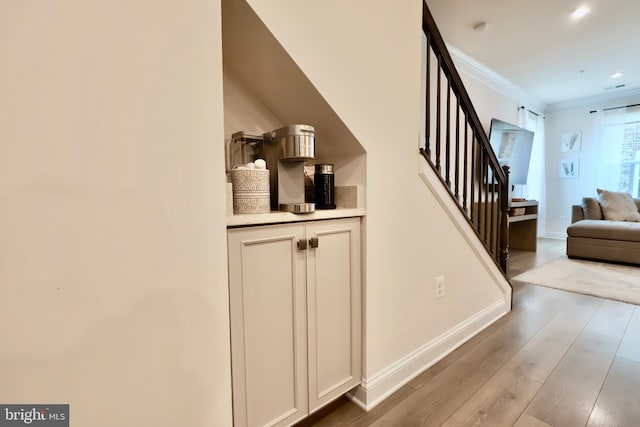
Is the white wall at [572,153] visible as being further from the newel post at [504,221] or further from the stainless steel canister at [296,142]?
the stainless steel canister at [296,142]

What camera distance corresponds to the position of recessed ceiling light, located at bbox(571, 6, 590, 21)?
266 cm

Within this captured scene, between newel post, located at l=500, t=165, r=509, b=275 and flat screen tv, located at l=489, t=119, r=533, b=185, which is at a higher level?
flat screen tv, located at l=489, t=119, r=533, b=185

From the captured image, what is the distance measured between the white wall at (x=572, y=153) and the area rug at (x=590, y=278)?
7.77ft

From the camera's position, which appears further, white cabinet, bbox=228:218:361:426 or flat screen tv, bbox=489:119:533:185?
flat screen tv, bbox=489:119:533:185

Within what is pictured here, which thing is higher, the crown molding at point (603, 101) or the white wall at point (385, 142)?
the crown molding at point (603, 101)

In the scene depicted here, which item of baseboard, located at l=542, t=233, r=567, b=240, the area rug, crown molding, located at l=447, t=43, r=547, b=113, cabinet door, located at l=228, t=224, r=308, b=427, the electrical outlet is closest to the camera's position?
cabinet door, located at l=228, t=224, r=308, b=427

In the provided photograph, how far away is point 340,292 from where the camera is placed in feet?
4.22

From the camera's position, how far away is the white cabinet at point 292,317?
100 cm

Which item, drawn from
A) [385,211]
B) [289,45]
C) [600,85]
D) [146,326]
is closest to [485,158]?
[385,211]

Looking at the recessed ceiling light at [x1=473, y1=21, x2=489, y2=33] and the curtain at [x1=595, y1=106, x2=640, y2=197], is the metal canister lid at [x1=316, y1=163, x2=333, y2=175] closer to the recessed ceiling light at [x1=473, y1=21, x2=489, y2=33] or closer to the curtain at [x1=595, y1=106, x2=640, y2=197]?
the recessed ceiling light at [x1=473, y1=21, x2=489, y2=33]

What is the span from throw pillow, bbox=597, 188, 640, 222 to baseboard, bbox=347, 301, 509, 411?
377 cm

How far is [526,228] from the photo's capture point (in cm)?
483

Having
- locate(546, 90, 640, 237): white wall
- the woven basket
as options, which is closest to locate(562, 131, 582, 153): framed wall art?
locate(546, 90, 640, 237): white wall

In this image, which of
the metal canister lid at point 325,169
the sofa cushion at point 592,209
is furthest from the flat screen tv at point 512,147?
the metal canister lid at point 325,169
